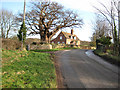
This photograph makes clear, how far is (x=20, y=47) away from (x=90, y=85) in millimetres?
13821

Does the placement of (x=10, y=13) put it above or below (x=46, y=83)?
above

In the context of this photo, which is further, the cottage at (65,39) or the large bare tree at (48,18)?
the cottage at (65,39)

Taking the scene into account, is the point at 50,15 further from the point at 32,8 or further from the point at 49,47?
the point at 49,47

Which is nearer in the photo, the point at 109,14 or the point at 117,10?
the point at 117,10

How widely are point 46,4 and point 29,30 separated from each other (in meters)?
7.37

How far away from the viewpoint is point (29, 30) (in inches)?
1148

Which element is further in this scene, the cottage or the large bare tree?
the cottage

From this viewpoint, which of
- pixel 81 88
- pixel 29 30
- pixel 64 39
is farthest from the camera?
pixel 64 39

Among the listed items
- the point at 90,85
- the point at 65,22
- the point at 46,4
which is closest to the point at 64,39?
the point at 65,22

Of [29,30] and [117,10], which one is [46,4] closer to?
[29,30]

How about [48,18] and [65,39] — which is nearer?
[48,18]

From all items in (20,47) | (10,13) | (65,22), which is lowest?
(20,47)

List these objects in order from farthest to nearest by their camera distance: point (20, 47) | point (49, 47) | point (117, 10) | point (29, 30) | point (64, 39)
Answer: point (64, 39)
point (29, 30)
point (49, 47)
point (20, 47)
point (117, 10)

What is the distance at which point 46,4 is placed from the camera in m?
26.5
